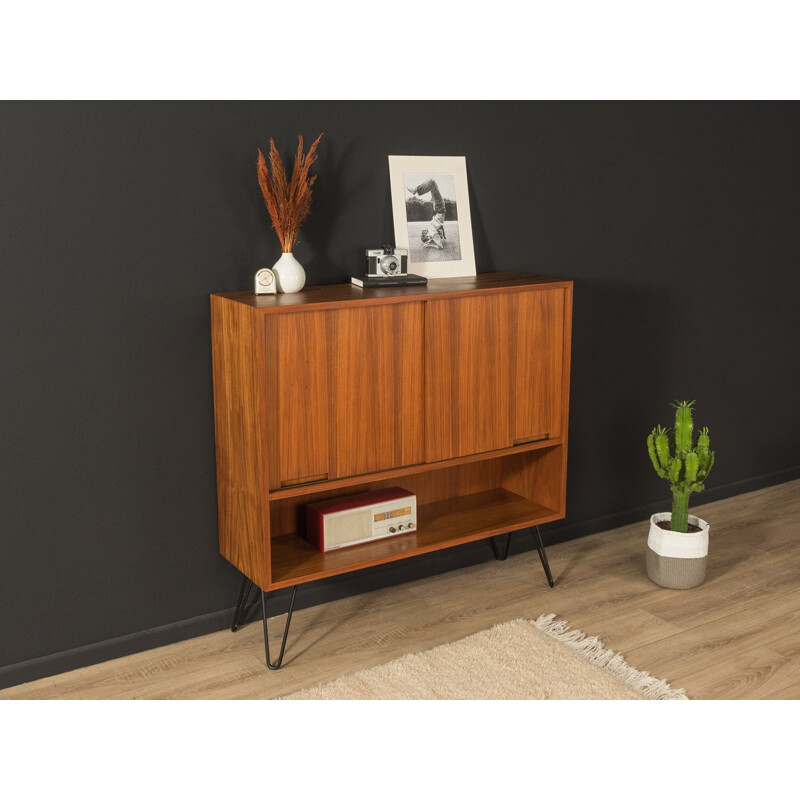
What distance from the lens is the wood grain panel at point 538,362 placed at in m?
3.75

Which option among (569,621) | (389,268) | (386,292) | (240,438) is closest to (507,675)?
(569,621)

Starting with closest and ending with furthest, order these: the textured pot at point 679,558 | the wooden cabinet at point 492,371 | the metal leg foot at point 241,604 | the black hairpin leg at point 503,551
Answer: the wooden cabinet at point 492,371, the metal leg foot at point 241,604, the textured pot at point 679,558, the black hairpin leg at point 503,551

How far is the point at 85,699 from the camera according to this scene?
3.25 m

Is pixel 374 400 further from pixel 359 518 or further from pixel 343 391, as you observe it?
pixel 359 518

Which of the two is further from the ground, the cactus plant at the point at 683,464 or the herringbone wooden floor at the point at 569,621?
the cactus plant at the point at 683,464

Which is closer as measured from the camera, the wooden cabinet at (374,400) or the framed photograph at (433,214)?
the wooden cabinet at (374,400)

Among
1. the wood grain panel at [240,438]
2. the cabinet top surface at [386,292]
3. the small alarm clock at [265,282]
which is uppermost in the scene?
the small alarm clock at [265,282]

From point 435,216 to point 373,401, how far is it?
903 millimetres

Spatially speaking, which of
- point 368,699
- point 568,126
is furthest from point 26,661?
point 568,126

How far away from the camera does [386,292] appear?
3.52 metres

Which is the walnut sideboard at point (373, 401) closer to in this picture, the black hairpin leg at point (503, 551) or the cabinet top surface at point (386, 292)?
the cabinet top surface at point (386, 292)

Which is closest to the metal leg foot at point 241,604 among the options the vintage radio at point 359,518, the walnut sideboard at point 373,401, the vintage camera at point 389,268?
the walnut sideboard at point 373,401

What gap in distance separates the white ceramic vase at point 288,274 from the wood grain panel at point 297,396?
9.7 inches

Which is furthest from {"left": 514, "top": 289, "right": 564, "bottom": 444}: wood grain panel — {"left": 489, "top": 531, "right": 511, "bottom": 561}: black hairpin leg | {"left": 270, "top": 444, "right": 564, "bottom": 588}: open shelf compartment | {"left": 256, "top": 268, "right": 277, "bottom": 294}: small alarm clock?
{"left": 256, "top": 268, "right": 277, "bottom": 294}: small alarm clock
